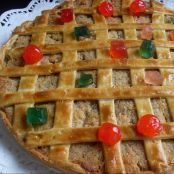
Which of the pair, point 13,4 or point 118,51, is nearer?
point 118,51

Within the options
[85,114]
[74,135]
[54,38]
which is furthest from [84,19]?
[74,135]

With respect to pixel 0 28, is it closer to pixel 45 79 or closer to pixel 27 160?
pixel 45 79

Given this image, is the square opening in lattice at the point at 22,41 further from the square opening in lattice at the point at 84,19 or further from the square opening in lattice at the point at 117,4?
the square opening in lattice at the point at 117,4

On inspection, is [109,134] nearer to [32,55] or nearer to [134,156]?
[134,156]

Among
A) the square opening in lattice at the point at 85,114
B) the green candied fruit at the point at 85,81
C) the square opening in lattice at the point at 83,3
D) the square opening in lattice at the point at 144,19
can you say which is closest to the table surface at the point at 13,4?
the square opening in lattice at the point at 83,3

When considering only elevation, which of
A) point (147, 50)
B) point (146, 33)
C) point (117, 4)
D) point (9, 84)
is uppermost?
point (117, 4)

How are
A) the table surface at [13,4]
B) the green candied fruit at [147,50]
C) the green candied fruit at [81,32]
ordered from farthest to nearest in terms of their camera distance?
the table surface at [13,4] → the green candied fruit at [81,32] → the green candied fruit at [147,50]

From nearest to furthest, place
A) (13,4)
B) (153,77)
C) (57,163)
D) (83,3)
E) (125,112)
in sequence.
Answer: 1. (57,163)
2. (125,112)
3. (153,77)
4. (83,3)
5. (13,4)

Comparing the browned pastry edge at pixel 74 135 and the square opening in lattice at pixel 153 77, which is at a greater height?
the square opening in lattice at pixel 153 77

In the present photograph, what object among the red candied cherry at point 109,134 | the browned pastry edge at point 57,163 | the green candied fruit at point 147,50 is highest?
the green candied fruit at point 147,50
